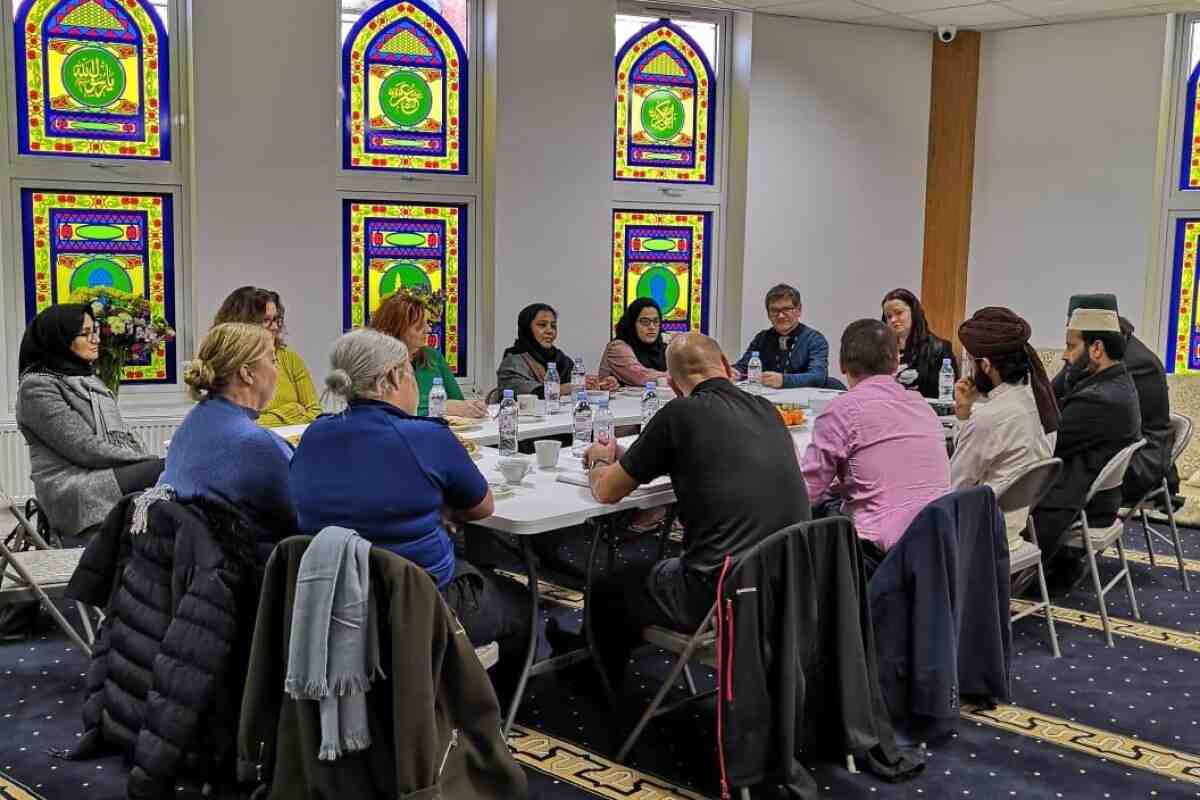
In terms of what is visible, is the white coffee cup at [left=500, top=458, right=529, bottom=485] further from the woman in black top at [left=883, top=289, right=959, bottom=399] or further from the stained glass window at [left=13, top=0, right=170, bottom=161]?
the stained glass window at [left=13, top=0, right=170, bottom=161]

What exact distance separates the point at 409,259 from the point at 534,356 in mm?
1173

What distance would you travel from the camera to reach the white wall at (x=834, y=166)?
7.43 m

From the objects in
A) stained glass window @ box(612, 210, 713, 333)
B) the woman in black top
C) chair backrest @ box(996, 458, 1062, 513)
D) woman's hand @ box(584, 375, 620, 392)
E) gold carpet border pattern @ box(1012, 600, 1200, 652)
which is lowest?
gold carpet border pattern @ box(1012, 600, 1200, 652)

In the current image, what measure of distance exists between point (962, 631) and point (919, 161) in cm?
477

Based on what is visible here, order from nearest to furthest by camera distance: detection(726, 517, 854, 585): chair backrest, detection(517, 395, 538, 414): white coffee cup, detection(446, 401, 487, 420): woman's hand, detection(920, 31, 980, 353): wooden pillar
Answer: detection(726, 517, 854, 585): chair backrest < detection(446, 401, 487, 420): woman's hand < detection(517, 395, 538, 414): white coffee cup < detection(920, 31, 980, 353): wooden pillar

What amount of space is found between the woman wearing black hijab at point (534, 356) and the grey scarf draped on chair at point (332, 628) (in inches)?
129

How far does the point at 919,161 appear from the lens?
7.87 m

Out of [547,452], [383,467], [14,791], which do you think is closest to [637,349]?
[547,452]

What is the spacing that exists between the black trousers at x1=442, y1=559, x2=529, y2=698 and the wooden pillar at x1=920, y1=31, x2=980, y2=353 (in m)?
5.06

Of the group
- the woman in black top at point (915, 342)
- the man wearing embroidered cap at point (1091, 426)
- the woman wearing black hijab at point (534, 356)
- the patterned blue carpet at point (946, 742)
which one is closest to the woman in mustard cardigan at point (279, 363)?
the woman wearing black hijab at point (534, 356)

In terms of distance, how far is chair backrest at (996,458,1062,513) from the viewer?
3926 mm

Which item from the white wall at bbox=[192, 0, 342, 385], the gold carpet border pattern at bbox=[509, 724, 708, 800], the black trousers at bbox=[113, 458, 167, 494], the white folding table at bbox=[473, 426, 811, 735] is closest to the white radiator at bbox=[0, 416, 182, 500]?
the white wall at bbox=[192, 0, 342, 385]

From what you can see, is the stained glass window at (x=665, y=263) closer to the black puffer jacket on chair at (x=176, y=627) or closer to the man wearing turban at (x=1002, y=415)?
the man wearing turban at (x=1002, y=415)

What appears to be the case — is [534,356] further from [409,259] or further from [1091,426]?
[1091,426]
